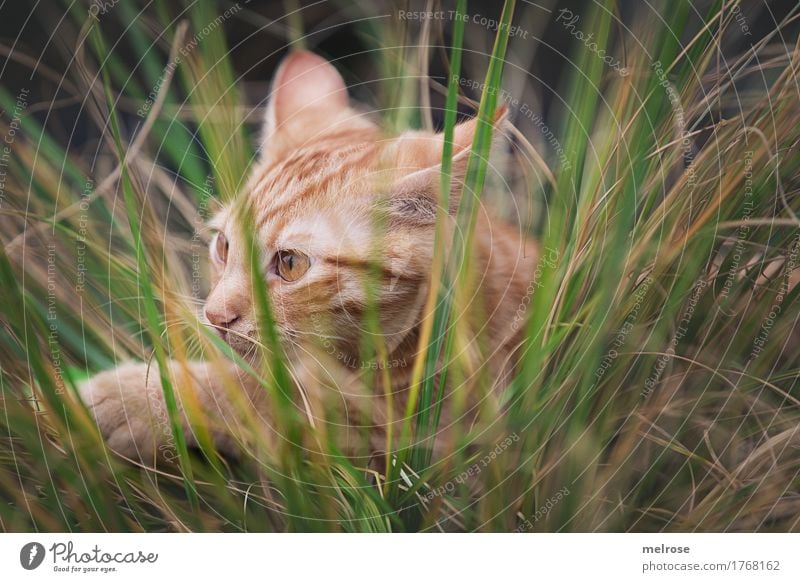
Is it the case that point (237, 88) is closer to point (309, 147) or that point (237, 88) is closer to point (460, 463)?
point (309, 147)

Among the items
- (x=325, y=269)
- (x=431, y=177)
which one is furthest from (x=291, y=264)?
(x=431, y=177)

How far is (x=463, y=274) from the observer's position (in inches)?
24.8

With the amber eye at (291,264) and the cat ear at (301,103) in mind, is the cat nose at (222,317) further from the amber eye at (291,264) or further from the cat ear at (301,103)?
the cat ear at (301,103)

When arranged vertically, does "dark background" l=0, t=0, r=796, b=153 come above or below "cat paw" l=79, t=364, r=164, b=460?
above

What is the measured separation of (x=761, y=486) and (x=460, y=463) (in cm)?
33

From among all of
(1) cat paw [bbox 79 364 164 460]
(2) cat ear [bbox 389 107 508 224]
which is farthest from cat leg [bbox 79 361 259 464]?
(2) cat ear [bbox 389 107 508 224]

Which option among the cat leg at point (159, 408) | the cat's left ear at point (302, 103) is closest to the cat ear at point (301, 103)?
the cat's left ear at point (302, 103)

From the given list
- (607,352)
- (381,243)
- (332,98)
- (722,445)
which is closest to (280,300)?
(381,243)

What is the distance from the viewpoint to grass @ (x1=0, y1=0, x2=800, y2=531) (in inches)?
25.0

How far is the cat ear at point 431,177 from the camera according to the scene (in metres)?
0.60

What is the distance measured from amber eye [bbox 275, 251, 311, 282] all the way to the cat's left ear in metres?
0.13

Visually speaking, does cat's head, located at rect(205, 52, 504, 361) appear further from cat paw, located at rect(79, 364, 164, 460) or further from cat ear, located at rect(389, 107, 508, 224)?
cat paw, located at rect(79, 364, 164, 460)

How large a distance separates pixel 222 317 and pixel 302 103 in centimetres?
23

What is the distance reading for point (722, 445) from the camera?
0.67m
